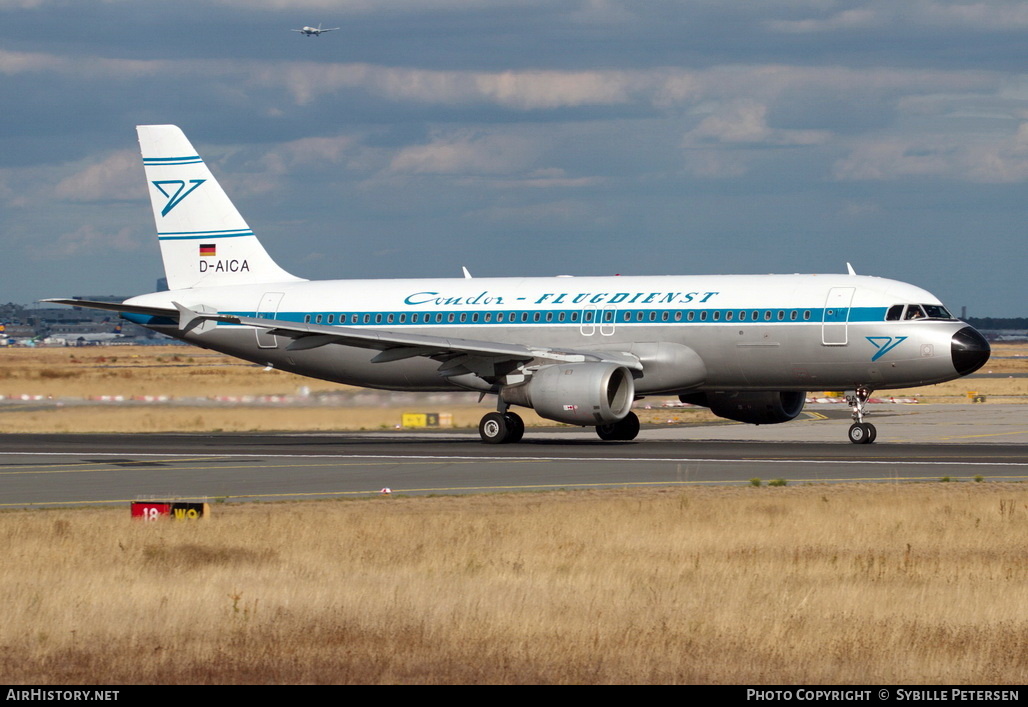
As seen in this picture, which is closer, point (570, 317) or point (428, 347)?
point (428, 347)

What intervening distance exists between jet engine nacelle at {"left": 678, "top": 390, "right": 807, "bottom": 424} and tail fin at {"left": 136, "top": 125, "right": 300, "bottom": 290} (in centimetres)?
1414

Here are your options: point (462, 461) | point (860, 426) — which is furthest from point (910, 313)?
point (462, 461)

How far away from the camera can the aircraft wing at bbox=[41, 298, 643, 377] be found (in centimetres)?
3775

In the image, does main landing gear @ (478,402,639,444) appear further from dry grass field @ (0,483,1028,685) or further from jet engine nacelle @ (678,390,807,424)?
dry grass field @ (0,483,1028,685)

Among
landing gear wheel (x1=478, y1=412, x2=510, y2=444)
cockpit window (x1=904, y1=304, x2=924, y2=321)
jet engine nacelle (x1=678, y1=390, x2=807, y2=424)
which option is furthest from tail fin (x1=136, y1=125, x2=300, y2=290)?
cockpit window (x1=904, y1=304, x2=924, y2=321)

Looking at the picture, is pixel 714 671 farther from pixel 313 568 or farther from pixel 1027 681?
pixel 313 568

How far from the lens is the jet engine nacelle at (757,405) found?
129 ft

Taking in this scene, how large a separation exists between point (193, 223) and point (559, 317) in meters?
13.7

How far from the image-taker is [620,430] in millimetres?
40438

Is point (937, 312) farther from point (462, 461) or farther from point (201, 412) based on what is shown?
point (201, 412)

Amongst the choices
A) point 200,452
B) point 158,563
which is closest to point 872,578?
point 158,563

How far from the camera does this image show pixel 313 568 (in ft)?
54.3

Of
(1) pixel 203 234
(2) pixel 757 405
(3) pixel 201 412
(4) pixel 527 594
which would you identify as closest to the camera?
(4) pixel 527 594

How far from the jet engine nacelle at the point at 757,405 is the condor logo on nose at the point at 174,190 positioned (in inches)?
694
